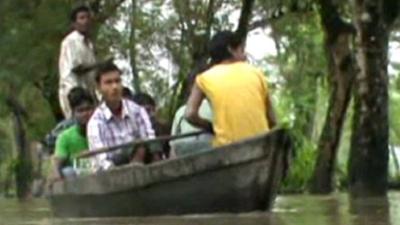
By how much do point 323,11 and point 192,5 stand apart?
8661mm

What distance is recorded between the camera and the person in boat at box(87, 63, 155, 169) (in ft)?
39.8

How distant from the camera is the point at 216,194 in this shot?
1162 cm

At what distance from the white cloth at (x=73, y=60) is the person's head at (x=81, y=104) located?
1.06 m

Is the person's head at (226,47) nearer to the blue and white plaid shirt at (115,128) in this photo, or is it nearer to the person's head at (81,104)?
the blue and white plaid shirt at (115,128)

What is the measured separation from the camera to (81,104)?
550 inches

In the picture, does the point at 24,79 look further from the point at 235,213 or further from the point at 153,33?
the point at 235,213

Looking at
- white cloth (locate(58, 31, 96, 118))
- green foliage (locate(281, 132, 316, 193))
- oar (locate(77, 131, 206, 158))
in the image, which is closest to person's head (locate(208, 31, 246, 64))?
oar (locate(77, 131, 206, 158))

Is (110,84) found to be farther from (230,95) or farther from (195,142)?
(230,95)

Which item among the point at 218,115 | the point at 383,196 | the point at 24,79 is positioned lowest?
the point at 383,196

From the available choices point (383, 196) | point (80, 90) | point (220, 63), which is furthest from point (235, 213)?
point (383, 196)

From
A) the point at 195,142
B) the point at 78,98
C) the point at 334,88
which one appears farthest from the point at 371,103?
the point at 334,88

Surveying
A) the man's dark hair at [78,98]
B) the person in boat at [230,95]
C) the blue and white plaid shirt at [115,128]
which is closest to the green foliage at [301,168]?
the man's dark hair at [78,98]

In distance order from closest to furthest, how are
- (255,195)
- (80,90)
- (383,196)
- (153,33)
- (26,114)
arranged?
(255,195) < (80,90) < (383,196) < (153,33) < (26,114)

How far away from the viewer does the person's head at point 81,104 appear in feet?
45.1
